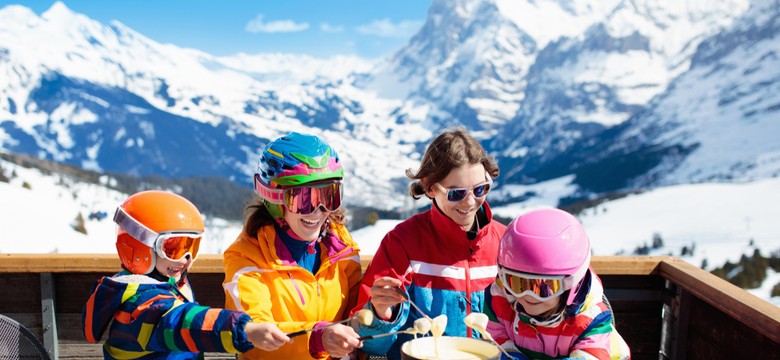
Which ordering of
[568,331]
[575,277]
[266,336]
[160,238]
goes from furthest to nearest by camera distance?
[160,238] → [568,331] → [575,277] → [266,336]

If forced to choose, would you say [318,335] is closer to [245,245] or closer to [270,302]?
[270,302]

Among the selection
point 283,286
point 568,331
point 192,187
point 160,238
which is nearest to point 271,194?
point 283,286

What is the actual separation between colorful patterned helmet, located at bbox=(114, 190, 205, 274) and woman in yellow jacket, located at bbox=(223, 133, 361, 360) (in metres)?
0.39

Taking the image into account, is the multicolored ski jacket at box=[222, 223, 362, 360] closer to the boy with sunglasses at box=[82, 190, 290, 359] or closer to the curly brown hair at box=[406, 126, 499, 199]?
the boy with sunglasses at box=[82, 190, 290, 359]

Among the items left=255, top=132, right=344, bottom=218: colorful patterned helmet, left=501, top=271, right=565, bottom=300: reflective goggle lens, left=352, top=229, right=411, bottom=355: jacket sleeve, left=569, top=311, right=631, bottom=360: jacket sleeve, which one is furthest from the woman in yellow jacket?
left=569, top=311, right=631, bottom=360: jacket sleeve

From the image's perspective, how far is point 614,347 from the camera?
2.50 m

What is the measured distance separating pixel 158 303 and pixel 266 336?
475 millimetres

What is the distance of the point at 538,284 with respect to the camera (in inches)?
92.0

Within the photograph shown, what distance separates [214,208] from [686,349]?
116564mm

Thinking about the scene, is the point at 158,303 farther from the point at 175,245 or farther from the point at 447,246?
the point at 447,246

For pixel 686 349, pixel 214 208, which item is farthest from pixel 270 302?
pixel 214 208

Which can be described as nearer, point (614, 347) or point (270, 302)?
point (614, 347)

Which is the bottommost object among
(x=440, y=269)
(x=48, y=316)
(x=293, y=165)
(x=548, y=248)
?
(x=48, y=316)

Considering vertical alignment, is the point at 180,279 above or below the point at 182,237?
below
